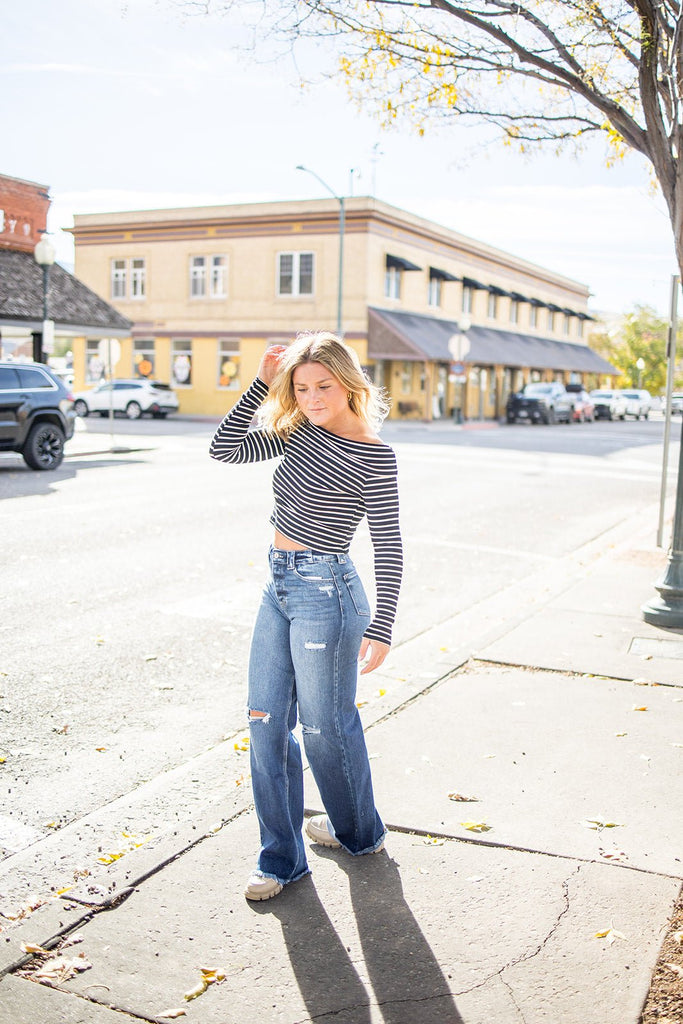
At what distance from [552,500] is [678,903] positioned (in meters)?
13.0

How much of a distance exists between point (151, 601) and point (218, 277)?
118ft

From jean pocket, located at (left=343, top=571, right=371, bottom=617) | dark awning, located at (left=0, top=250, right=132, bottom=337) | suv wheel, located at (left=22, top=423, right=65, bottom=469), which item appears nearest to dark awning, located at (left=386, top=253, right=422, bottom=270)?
dark awning, located at (left=0, top=250, right=132, bottom=337)

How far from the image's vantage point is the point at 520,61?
642 cm

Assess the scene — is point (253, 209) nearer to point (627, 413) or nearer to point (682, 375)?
point (627, 413)

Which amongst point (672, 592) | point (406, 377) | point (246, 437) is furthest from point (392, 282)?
point (246, 437)

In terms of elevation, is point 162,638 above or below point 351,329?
below

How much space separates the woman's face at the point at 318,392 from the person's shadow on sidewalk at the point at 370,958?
61.1 inches

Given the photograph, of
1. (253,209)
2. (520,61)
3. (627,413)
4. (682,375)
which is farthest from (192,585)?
(682,375)

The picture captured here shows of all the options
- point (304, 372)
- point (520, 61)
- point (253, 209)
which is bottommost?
point (304, 372)

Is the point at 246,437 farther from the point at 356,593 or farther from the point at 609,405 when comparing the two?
the point at 609,405

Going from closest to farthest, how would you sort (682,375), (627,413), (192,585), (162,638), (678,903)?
1. (678,903)
2. (162,638)
3. (192,585)
4. (627,413)
5. (682,375)

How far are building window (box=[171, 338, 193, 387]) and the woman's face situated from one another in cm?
4063

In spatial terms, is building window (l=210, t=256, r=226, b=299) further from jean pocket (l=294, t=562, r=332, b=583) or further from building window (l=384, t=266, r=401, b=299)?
jean pocket (l=294, t=562, r=332, b=583)

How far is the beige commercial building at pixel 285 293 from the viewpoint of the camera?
129 feet
